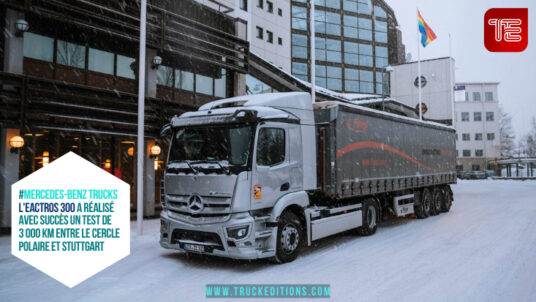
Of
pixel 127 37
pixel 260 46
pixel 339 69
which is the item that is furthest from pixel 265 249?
pixel 339 69

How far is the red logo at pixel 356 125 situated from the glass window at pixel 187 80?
8842mm

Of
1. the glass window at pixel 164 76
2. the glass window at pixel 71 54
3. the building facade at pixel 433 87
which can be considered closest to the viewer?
the glass window at pixel 71 54

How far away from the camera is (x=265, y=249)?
7.93 m

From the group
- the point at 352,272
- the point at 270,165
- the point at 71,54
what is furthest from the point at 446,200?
the point at 71,54

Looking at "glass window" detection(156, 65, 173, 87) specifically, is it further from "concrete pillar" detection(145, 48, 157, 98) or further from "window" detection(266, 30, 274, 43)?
"window" detection(266, 30, 274, 43)

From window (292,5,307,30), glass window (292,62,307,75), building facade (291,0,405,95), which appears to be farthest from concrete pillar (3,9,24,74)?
window (292,5,307,30)

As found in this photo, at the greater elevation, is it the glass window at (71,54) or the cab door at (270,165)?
the glass window at (71,54)

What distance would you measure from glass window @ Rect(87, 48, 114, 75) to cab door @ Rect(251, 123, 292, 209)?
29.0ft

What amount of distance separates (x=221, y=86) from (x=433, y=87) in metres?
39.1

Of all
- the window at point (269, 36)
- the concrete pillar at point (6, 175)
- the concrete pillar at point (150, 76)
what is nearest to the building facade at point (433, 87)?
the window at point (269, 36)

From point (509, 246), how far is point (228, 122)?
22.6 feet

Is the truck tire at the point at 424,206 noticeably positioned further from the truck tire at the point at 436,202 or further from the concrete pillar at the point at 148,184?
the concrete pillar at the point at 148,184

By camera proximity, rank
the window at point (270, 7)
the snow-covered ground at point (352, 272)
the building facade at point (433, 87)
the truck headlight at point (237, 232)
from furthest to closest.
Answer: the building facade at point (433, 87) → the window at point (270, 7) → the truck headlight at point (237, 232) → the snow-covered ground at point (352, 272)

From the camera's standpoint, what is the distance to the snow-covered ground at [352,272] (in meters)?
6.20
